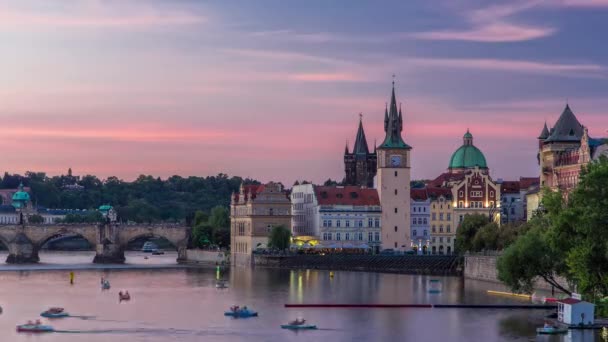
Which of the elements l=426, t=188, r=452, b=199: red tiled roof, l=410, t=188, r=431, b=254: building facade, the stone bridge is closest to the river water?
the stone bridge

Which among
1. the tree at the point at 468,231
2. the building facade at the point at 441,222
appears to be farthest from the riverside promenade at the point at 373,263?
the building facade at the point at 441,222

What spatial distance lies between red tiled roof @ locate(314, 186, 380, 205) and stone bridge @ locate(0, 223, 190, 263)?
2499 cm

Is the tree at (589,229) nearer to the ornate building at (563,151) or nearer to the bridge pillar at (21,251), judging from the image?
the ornate building at (563,151)

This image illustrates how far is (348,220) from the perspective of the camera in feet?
602

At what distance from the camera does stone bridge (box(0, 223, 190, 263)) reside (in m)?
191

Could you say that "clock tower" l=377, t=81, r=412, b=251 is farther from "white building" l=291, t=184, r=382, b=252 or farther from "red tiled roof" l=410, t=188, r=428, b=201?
"red tiled roof" l=410, t=188, r=428, b=201

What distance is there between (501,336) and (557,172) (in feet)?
229

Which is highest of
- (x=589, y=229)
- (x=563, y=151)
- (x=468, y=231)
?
(x=563, y=151)

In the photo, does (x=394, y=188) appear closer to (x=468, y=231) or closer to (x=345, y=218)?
(x=345, y=218)

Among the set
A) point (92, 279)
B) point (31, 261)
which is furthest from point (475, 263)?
point (31, 261)

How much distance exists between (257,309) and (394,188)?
8543cm

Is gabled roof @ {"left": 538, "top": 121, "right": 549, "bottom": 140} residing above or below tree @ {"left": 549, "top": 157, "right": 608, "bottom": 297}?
above

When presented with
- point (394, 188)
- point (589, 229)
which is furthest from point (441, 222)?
point (589, 229)

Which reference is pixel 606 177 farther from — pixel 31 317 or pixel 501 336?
pixel 31 317
